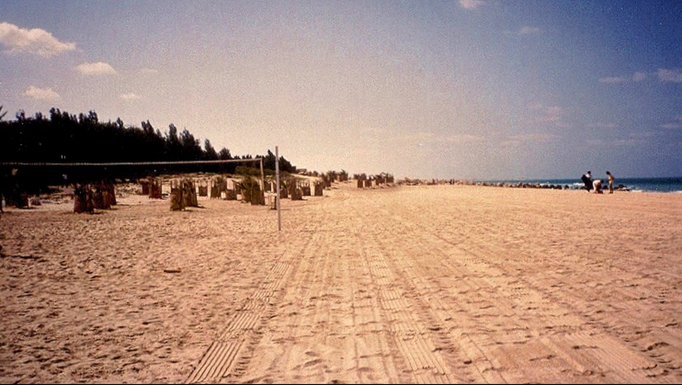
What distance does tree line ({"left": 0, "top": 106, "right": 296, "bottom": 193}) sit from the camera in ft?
88.7

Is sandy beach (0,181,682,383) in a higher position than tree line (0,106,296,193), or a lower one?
lower

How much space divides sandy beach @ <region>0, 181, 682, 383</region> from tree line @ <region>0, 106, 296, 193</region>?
857 inches

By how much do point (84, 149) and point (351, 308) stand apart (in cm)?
3699

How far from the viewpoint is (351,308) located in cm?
466

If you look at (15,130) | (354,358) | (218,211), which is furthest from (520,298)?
(15,130)

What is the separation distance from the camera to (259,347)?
3.66 metres

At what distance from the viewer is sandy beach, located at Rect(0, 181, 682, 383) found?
127 inches

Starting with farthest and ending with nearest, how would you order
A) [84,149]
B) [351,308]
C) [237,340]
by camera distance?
[84,149] → [351,308] → [237,340]

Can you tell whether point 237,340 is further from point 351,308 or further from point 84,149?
point 84,149

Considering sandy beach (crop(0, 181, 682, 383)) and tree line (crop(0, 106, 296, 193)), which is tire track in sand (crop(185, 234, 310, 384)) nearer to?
sandy beach (crop(0, 181, 682, 383))

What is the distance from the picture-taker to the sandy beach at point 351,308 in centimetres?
322

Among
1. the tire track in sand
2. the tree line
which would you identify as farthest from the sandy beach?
the tree line

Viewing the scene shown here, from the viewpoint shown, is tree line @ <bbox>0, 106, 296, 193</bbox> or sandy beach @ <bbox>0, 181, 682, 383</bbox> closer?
sandy beach @ <bbox>0, 181, 682, 383</bbox>

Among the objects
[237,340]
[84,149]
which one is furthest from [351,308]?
[84,149]
